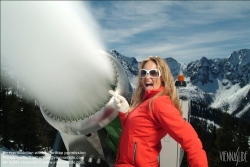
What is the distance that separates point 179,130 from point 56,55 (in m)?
0.92

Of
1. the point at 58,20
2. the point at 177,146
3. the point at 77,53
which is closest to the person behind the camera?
the point at 58,20

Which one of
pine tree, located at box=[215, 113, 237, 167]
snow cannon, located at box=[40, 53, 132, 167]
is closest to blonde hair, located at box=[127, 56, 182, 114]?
snow cannon, located at box=[40, 53, 132, 167]

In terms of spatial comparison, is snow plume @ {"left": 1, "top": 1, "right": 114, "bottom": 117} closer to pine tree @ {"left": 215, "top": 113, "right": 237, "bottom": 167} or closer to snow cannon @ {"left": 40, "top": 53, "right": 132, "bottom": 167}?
snow cannon @ {"left": 40, "top": 53, "right": 132, "bottom": 167}

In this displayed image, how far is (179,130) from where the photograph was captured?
1832 mm

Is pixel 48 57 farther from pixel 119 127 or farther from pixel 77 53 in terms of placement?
pixel 119 127

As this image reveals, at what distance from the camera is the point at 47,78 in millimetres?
2068

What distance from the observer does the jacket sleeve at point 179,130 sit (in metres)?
1.76

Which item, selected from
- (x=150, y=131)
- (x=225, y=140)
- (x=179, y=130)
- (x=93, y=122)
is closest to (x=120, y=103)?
(x=93, y=122)

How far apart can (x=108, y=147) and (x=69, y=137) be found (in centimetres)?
41

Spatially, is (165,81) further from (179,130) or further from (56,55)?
(56,55)

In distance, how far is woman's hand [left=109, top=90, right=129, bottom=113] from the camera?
2.19 meters

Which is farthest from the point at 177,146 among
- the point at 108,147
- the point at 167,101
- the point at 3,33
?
the point at 3,33

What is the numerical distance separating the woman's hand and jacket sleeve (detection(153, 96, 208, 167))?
0.34 meters

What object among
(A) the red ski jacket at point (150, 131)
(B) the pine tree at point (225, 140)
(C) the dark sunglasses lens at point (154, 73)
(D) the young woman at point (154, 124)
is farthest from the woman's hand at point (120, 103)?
(B) the pine tree at point (225, 140)
